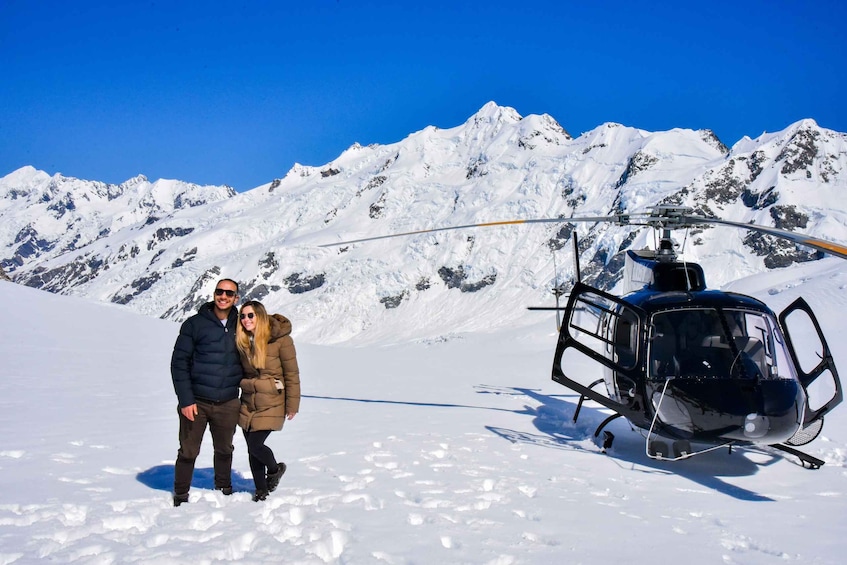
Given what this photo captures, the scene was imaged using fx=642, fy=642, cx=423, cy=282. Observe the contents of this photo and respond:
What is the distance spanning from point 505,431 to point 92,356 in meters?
12.0

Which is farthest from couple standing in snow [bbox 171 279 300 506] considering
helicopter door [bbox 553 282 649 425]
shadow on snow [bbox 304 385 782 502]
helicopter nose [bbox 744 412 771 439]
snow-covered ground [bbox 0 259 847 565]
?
helicopter nose [bbox 744 412 771 439]

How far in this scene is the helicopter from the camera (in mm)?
6375

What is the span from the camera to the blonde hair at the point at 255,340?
16.9 feet

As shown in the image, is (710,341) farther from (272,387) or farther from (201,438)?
(201,438)

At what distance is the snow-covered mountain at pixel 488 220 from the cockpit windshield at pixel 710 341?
233ft

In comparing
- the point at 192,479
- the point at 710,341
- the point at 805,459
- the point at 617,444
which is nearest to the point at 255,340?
the point at 192,479

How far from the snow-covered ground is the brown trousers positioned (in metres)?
0.22

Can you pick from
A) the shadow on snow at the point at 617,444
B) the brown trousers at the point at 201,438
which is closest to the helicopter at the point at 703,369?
the shadow on snow at the point at 617,444

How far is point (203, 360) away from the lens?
200 inches

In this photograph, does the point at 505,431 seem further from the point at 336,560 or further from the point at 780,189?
the point at 780,189

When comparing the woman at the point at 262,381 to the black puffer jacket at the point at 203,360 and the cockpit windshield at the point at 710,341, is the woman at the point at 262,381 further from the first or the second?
the cockpit windshield at the point at 710,341

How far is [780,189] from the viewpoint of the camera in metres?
94.5

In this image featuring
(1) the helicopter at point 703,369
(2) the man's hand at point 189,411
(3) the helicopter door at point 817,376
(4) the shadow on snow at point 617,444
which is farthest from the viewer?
(3) the helicopter door at point 817,376

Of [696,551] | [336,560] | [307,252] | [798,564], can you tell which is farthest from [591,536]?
[307,252]
